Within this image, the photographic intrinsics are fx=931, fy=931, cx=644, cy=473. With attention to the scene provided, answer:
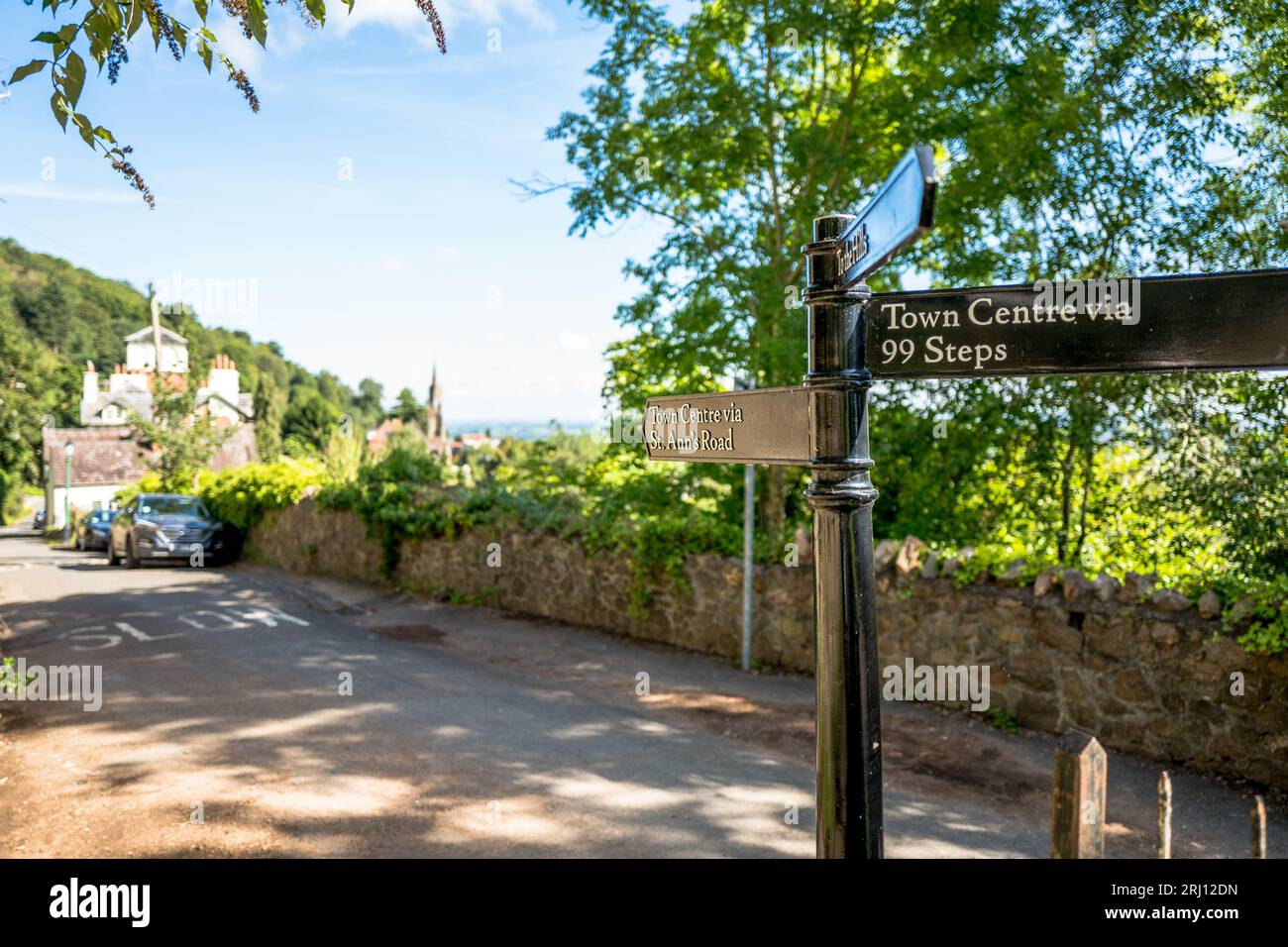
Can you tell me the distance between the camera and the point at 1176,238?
8.37 m

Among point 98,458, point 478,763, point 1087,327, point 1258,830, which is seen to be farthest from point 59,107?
point 98,458

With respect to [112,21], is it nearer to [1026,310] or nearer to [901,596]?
[1026,310]

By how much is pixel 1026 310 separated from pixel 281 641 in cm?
1152

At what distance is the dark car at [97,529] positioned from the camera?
2825cm

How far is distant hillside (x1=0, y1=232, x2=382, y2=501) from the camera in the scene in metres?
56.3

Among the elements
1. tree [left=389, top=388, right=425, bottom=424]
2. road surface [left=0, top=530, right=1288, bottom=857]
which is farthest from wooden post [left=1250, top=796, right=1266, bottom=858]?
tree [left=389, top=388, right=425, bottom=424]

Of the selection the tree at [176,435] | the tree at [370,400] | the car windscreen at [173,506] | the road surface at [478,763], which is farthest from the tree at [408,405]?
the road surface at [478,763]

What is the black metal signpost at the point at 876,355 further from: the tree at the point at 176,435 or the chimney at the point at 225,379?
the chimney at the point at 225,379

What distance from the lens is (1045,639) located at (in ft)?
26.3

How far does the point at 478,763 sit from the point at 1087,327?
5.82 meters

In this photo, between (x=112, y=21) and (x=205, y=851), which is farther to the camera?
(x=205, y=851)

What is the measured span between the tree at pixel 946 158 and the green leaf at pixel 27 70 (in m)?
7.61

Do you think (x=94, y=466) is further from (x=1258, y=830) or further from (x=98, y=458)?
(x=1258, y=830)
